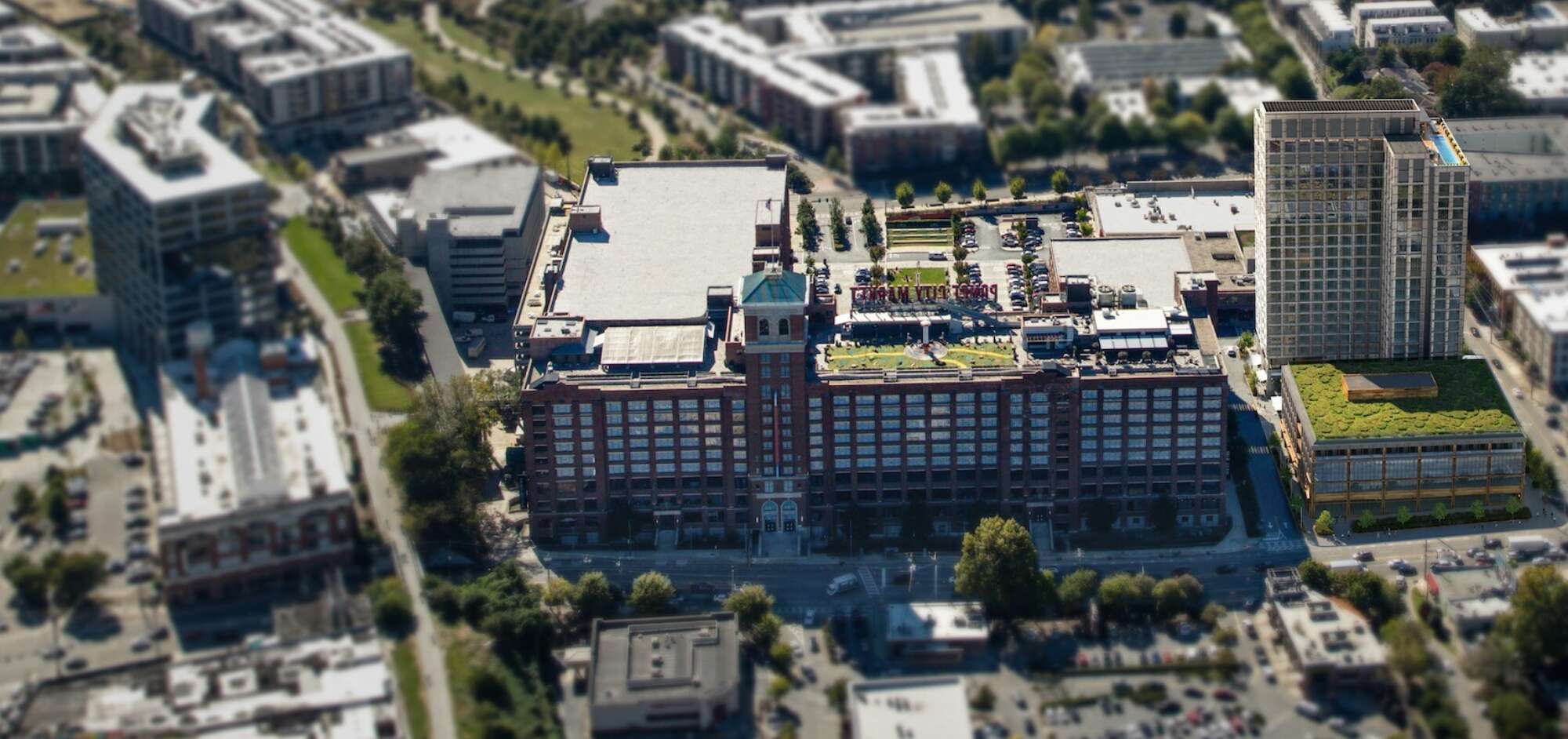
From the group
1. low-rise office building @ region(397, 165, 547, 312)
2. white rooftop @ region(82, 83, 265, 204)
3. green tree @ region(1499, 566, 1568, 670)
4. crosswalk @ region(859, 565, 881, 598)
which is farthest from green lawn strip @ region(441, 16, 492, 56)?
green tree @ region(1499, 566, 1568, 670)

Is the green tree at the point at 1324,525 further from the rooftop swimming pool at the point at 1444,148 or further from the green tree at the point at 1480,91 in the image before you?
the green tree at the point at 1480,91

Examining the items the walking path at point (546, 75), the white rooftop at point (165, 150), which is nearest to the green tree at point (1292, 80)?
the walking path at point (546, 75)

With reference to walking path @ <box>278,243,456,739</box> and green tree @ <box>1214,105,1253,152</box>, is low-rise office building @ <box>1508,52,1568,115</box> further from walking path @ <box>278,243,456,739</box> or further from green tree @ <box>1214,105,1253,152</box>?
walking path @ <box>278,243,456,739</box>

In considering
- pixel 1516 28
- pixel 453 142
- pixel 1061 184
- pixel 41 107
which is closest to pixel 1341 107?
pixel 1516 28

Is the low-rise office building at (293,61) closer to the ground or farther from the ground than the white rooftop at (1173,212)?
farther from the ground

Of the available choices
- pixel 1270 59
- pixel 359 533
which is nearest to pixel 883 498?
pixel 359 533
